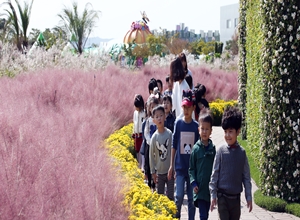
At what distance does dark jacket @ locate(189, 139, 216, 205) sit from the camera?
5562 millimetres

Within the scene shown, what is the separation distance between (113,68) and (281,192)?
10.9m

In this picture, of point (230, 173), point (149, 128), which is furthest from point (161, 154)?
point (230, 173)

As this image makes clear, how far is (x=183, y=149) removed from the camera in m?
6.22

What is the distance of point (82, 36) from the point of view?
36375 millimetres

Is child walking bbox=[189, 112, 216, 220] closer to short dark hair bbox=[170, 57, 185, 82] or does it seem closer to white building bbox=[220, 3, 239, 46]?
short dark hair bbox=[170, 57, 185, 82]

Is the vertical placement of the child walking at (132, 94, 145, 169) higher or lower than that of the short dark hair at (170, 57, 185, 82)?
lower

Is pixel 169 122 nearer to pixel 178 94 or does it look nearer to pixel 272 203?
pixel 178 94

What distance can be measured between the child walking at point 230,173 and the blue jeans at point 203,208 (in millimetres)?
518

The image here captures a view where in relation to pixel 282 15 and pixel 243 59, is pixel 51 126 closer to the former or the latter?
pixel 282 15

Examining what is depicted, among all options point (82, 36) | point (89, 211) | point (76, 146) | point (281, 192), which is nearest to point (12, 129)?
point (76, 146)

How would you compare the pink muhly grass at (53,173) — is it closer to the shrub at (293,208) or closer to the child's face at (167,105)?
the child's face at (167,105)

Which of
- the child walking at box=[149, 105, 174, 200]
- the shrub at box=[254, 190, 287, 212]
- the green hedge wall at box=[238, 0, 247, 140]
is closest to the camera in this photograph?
the child walking at box=[149, 105, 174, 200]

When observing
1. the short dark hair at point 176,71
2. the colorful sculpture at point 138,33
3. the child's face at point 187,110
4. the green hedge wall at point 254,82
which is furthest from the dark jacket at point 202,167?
the colorful sculpture at point 138,33

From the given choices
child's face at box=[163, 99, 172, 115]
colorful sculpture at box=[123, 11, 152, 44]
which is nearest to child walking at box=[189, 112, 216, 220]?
child's face at box=[163, 99, 172, 115]
